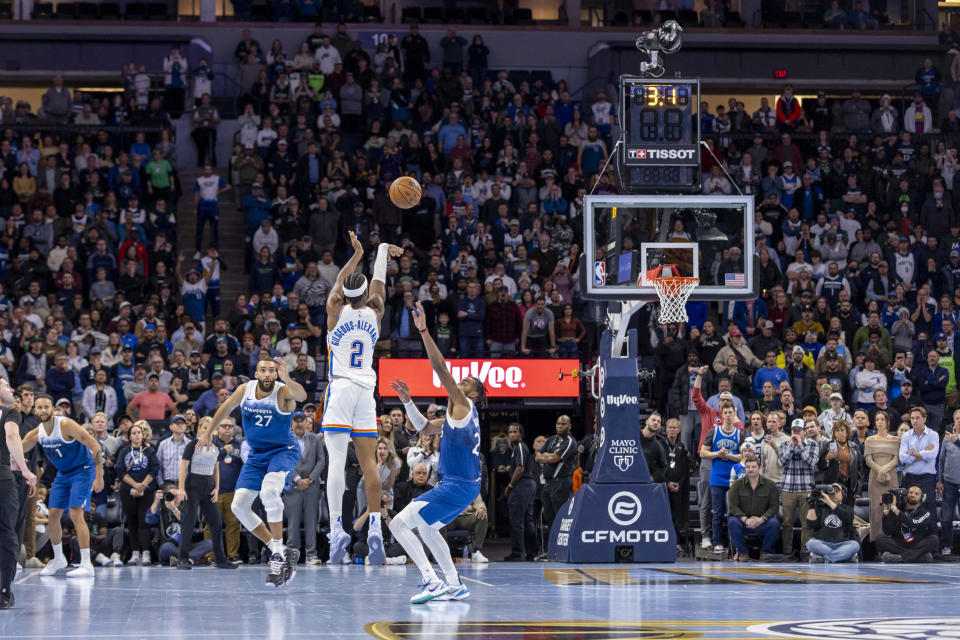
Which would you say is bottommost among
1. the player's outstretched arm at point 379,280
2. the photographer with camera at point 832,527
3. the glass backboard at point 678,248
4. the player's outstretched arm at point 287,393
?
the photographer with camera at point 832,527

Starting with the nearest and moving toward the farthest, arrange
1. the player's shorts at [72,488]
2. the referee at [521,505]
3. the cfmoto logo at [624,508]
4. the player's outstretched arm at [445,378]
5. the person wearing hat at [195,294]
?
the player's outstretched arm at [445,378]
the player's shorts at [72,488]
the cfmoto logo at [624,508]
the referee at [521,505]
the person wearing hat at [195,294]

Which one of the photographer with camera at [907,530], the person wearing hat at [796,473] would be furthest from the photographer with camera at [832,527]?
the photographer with camera at [907,530]

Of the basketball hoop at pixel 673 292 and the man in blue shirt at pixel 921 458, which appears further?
the man in blue shirt at pixel 921 458

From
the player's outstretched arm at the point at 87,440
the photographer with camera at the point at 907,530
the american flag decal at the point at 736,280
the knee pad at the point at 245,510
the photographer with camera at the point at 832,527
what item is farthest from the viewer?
the photographer with camera at the point at 907,530

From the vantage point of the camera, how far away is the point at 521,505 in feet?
67.9

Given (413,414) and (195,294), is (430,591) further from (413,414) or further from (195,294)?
(195,294)

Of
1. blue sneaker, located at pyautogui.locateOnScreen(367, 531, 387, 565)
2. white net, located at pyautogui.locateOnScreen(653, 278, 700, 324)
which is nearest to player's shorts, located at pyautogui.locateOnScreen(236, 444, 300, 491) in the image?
blue sneaker, located at pyautogui.locateOnScreen(367, 531, 387, 565)

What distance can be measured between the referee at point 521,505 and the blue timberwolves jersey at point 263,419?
712cm

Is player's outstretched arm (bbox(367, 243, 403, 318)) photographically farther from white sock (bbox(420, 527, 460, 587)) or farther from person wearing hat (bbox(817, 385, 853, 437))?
person wearing hat (bbox(817, 385, 853, 437))

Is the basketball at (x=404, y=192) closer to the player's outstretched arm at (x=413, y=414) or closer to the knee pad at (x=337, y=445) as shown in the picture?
the player's outstretched arm at (x=413, y=414)

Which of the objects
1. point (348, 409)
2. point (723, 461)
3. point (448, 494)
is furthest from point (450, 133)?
point (448, 494)

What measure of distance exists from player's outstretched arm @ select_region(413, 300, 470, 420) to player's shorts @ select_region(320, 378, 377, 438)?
143 cm

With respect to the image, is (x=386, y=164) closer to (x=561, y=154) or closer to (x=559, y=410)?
(x=561, y=154)

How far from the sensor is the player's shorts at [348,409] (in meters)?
14.0
